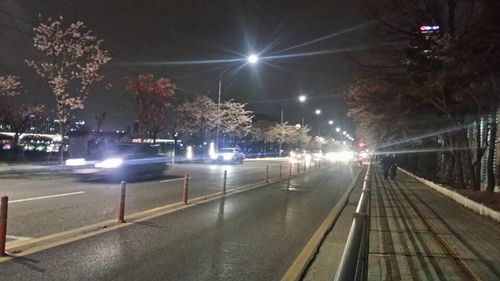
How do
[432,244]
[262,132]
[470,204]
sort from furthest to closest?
1. [262,132]
2. [470,204]
3. [432,244]

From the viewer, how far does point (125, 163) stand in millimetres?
23344

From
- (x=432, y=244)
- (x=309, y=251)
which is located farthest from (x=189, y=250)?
(x=432, y=244)

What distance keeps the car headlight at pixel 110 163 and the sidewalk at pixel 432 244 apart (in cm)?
1144

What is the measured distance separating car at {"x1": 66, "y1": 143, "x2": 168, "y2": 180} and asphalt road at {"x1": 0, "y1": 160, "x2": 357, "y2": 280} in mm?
8263

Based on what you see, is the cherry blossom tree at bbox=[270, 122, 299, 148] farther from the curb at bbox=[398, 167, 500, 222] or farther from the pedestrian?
the curb at bbox=[398, 167, 500, 222]

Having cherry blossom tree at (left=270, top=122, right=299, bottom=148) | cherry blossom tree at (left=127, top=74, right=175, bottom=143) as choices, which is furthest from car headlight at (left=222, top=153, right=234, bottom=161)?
cherry blossom tree at (left=270, top=122, right=299, bottom=148)

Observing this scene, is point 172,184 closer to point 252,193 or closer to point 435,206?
point 252,193

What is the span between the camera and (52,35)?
3425 cm

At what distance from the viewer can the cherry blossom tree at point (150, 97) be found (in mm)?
63000

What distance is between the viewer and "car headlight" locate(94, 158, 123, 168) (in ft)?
74.0

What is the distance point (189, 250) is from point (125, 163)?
1540 cm

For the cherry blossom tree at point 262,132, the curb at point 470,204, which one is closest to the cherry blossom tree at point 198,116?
the cherry blossom tree at point 262,132

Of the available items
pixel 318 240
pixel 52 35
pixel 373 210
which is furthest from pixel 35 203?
pixel 52 35

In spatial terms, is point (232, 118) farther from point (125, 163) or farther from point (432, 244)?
point (432, 244)
